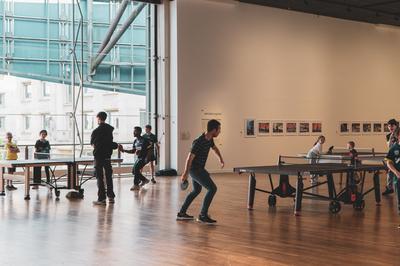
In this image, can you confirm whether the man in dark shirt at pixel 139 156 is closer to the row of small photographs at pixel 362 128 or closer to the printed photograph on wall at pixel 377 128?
the row of small photographs at pixel 362 128

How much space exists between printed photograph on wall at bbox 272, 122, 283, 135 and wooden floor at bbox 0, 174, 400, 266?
8.63 metres

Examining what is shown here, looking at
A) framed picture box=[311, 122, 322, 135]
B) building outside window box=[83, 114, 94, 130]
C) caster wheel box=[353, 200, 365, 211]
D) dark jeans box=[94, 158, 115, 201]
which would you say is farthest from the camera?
framed picture box=[311, 122, 322, 135]

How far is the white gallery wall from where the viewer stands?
1855 centimetres

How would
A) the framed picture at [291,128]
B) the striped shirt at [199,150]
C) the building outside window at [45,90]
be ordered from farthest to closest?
the framed picture at [291,128] < the building outside window at [45,90] < the striped shirt at [199,150]

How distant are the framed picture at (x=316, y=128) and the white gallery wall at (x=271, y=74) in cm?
20

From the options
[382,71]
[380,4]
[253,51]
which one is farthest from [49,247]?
[382,71]

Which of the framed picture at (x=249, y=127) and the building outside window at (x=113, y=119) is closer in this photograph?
the building outside window at (x=113, y=119)

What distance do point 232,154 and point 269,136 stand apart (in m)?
1.60

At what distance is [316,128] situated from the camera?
21.5 metres

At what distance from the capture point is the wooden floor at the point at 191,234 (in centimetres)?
652

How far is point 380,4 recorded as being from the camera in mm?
21047

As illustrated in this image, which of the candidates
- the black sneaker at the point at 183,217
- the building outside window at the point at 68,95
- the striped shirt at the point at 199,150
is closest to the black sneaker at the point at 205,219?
the black sneaker at the point at 183,217

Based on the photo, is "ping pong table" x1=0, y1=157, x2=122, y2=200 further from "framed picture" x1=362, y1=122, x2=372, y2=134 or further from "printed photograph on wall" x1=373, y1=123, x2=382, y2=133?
"printed photograph on wall" x1=373, y1=123, x2=382, y2=133

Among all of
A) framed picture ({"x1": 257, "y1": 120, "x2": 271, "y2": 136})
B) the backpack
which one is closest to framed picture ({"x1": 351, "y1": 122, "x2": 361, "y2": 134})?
framed picture ({"x1": 257, "y1": 120, "x2": 271, "y2": 136})
